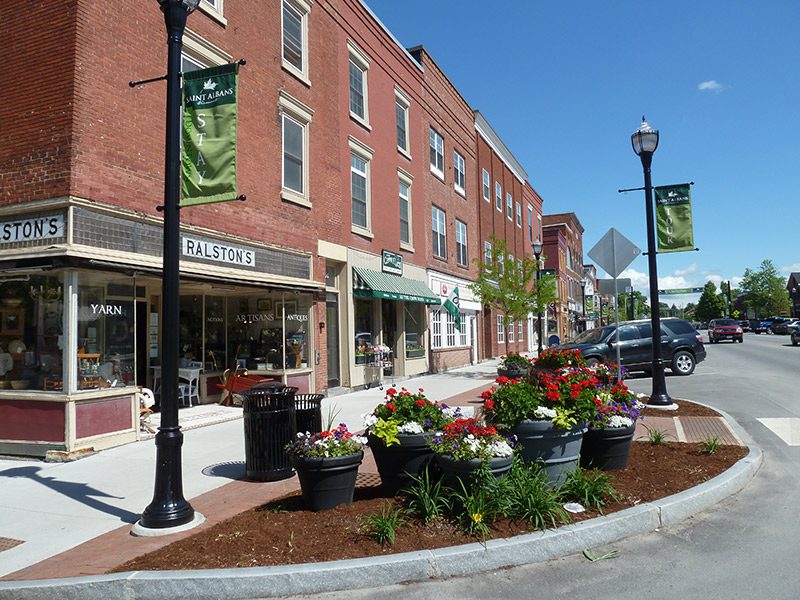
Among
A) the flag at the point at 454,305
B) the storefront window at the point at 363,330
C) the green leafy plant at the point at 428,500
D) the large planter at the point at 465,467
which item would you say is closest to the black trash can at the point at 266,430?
the green leafy plant at the point at 428,500

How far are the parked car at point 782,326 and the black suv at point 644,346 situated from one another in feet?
168

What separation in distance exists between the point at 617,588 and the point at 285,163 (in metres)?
12.2

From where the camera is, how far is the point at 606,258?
434 inches

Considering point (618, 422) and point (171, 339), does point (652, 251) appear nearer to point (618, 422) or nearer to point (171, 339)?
point (618, 422)

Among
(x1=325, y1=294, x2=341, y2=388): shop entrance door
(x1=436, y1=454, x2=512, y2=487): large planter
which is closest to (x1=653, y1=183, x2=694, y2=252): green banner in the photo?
(x1=325, y1=294, x2=341, y2=388): shop entrance door

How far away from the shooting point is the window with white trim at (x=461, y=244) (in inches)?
1054

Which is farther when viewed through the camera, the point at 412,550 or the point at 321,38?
Result: the point at 321,38

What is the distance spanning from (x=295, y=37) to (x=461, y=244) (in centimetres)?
1396

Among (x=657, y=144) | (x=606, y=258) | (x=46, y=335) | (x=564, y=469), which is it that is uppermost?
(x=657, y=144)

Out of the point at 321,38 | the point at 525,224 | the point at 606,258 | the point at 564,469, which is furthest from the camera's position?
the point at 525,224

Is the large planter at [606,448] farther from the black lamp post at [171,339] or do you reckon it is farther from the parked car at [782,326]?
the parked car at [782,326]

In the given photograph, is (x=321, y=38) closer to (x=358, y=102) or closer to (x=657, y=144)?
(x=358, y=102)

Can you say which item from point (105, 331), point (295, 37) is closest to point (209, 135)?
point (105, 331)

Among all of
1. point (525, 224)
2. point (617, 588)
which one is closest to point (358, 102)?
point (617, 588)
